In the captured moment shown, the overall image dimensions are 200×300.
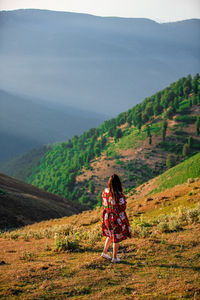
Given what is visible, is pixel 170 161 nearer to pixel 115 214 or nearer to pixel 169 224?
pixel 169 224

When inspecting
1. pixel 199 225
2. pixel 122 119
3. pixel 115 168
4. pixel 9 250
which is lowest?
pixel 9 250

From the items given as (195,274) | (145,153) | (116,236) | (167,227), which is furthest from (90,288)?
(145,153)

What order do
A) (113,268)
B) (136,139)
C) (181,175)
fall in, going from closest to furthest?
(113,268)
(181,175)
(136,139)

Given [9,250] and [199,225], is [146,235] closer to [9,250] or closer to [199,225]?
[199,225]

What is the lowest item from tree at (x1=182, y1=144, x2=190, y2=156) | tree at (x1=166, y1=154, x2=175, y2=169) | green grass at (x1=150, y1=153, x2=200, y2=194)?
green grass at (x1=150, y1=153, x2=200, y2=194)

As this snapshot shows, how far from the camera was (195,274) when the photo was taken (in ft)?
21.8

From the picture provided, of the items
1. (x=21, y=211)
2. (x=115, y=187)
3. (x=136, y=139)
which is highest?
(x=136, y=139)

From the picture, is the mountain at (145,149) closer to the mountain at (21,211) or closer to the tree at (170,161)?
the tree at (170,161)

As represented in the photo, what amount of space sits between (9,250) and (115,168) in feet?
222

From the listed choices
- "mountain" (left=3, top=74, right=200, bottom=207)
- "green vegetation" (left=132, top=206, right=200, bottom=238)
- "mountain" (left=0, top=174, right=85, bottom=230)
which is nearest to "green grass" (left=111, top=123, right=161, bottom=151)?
"mountain" (left=3, top=74, right=200, bottom=207)

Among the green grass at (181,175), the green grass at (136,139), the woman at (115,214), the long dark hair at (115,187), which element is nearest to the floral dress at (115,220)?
the woman at (115,214)

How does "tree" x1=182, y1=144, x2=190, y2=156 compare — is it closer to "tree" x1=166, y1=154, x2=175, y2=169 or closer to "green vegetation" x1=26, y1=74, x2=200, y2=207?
"tree" x1=166, y1=154, x2=175, y2=169

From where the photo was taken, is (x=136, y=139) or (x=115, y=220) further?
(x=136, y=139)

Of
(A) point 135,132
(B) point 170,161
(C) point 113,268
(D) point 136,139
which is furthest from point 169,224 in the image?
(A) point 135,132
